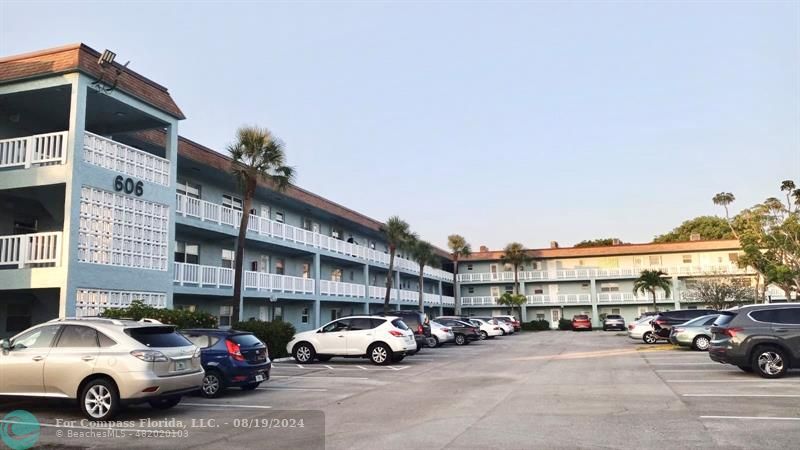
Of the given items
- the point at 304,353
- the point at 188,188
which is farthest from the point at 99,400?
the point at 188,188

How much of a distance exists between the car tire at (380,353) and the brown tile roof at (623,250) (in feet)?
173

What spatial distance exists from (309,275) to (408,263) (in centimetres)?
1632

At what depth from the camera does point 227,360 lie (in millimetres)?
12867

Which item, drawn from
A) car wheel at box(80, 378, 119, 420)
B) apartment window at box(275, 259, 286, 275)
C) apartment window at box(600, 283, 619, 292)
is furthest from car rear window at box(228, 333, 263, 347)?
apartment window at box(600, 283, 619, 292)

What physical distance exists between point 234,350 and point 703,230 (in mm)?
85470

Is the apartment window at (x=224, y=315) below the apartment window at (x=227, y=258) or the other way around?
below

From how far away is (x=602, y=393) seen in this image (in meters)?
13.1

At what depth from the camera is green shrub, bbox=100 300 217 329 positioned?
55.4ft

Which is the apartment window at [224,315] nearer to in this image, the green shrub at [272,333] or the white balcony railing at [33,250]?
the green shrub at [272,333]

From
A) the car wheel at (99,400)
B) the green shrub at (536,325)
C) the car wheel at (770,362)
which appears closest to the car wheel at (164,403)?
the car wheel at (99,400)

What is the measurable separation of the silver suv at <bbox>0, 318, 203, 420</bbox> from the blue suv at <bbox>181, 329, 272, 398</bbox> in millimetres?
2132

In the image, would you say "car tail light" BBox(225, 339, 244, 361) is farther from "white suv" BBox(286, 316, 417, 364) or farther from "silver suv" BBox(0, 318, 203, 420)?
"white suv" BBox(286, 316, 417, 364)

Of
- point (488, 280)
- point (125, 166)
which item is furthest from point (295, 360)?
point (488, 280)

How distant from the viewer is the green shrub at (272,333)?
22.0 m
